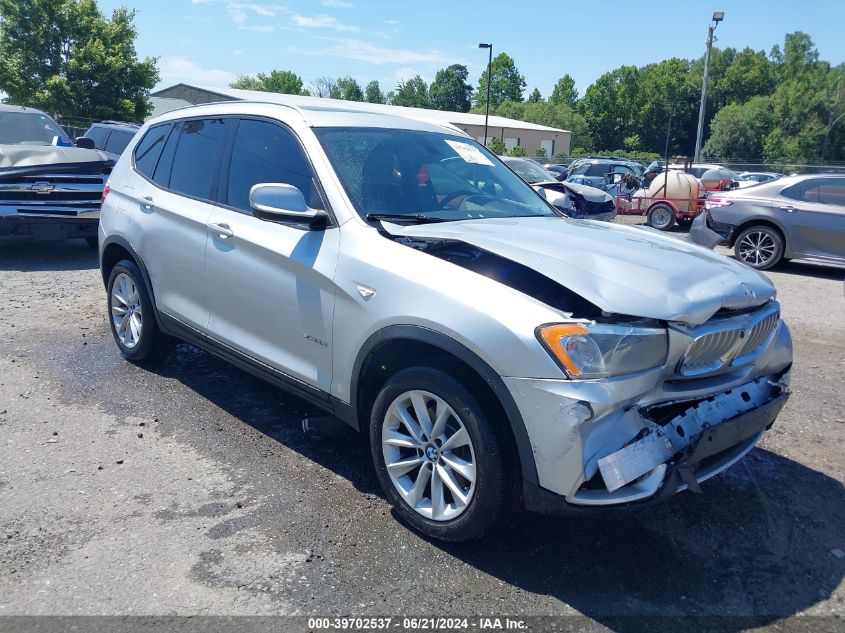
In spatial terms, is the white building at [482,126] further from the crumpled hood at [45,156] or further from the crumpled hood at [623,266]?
the crumpled hood at [623,266]

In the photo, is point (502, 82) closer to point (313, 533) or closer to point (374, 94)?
point (374, 94)

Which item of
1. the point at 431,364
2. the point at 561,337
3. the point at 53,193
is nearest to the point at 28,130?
the point at 53,193

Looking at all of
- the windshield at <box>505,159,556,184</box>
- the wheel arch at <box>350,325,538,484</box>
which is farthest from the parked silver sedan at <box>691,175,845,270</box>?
the wheel arch at <box>350,325,538,484</box>

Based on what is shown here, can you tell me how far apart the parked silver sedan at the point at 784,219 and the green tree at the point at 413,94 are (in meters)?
110

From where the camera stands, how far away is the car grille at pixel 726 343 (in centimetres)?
301

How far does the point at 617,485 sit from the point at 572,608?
577 millimetres

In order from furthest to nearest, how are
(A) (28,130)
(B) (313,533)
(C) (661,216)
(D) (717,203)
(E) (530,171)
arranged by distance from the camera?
(C) (661,216) → (E) (530,171) → (D) (717,203) → (A) (28,130) → (B) (313,533)

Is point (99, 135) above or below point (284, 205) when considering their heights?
above

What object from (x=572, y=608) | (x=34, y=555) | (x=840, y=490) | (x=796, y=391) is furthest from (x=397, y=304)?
(x=796, y=391)

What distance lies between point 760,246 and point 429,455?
9.92 m

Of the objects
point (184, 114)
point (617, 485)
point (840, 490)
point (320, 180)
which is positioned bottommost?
point (840, 490)

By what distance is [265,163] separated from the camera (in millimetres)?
4246

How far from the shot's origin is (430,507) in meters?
3.28

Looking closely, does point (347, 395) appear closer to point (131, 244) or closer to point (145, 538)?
point (145, 538)
